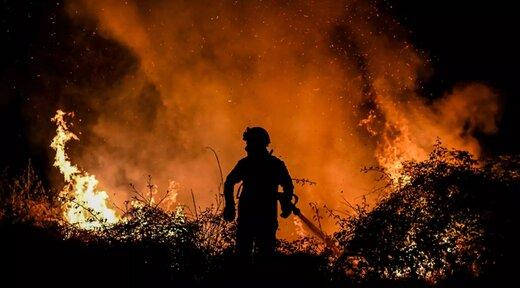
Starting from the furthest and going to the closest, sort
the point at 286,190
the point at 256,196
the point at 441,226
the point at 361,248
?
the point at 361,248 → the point at 286,190 → the point at 256,196 → the point at 441,226

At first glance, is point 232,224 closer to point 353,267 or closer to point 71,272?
point 353,267

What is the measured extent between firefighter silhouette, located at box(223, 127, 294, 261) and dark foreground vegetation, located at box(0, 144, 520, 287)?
1.13ft

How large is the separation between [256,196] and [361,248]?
1.76 m

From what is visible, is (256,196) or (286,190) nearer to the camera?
(256,196)

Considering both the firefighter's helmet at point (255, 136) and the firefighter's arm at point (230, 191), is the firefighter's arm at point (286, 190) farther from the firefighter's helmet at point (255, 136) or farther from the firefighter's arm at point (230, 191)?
the firefighter's arm at point (230, 191)

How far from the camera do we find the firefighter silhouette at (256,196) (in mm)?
6457

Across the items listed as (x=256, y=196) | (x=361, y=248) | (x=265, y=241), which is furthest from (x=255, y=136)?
(x=361, y=248)

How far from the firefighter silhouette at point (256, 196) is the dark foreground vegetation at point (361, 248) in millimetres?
344

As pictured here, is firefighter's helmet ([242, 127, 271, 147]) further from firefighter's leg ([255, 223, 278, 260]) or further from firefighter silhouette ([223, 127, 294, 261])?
firefighter's leg ([255, 223, 278, 260])

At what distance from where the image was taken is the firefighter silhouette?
6457mm

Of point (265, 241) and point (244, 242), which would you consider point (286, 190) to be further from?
point (244, 242)

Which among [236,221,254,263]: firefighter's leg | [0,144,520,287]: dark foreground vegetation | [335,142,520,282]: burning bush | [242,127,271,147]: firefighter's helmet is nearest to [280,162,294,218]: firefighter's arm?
[242,127,271,147]: firefighter's helmet

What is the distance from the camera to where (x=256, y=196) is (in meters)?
6.50

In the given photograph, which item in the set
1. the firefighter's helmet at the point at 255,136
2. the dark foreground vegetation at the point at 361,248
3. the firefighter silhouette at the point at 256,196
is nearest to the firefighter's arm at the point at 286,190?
the firefighter silhouette at the point at 256,196
